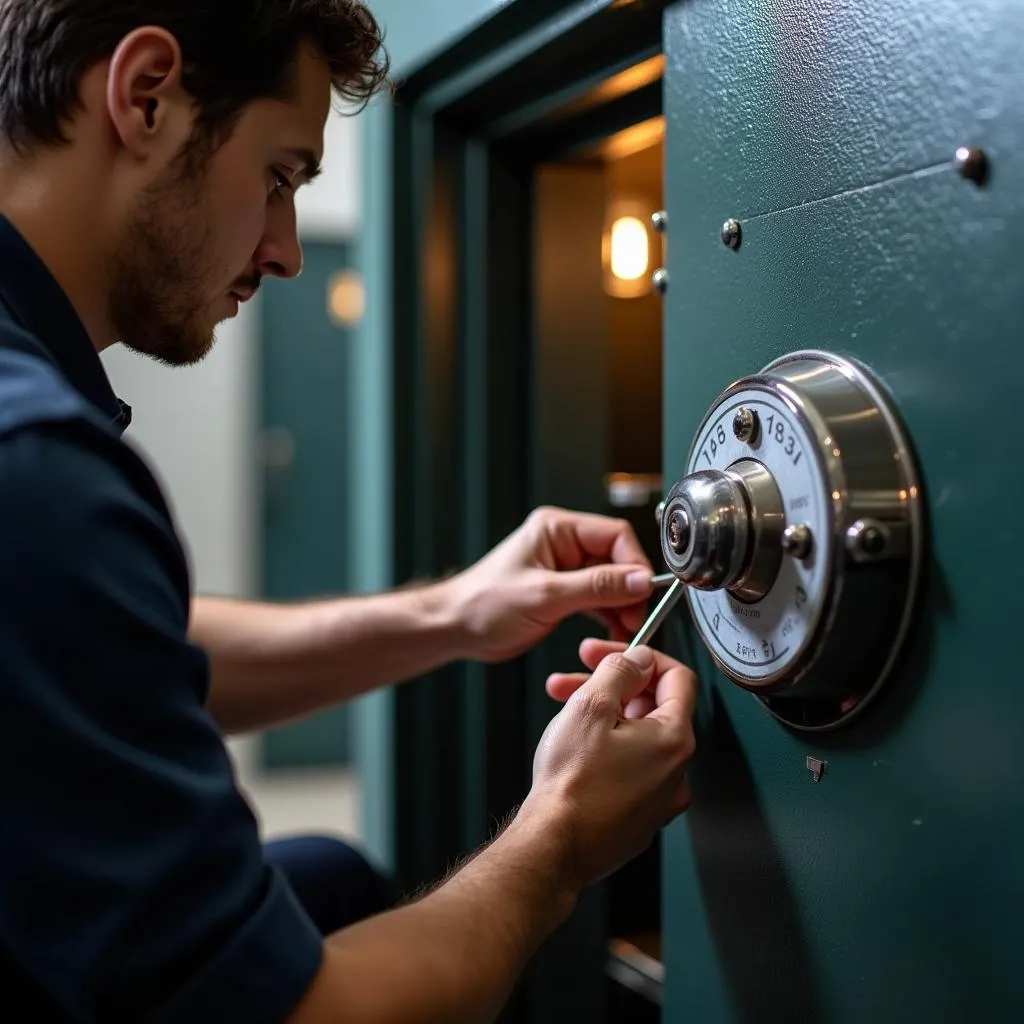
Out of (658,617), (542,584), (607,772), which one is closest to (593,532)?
(542,584)

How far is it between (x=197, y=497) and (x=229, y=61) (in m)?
2.52

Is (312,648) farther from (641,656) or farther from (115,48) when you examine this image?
(115,48)

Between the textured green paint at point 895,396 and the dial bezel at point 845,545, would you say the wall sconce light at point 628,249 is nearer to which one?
the textured green paint at point 895,396

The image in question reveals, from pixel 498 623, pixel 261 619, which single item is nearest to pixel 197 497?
pixel 261 619

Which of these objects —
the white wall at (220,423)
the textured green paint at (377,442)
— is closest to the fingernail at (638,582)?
the textured green paint at (377,442)

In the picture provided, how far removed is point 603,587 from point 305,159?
15.0 inches

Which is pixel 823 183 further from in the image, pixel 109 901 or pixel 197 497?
pixel 197 497

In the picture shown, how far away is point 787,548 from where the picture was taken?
0.59 meters

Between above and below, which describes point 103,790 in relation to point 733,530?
below

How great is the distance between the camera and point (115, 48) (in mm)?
696

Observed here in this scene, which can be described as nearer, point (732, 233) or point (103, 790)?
point (103, 790)

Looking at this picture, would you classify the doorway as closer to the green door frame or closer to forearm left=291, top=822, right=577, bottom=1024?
the green door frame

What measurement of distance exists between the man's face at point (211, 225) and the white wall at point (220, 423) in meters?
2.29

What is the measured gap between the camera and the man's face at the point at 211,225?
712mm
